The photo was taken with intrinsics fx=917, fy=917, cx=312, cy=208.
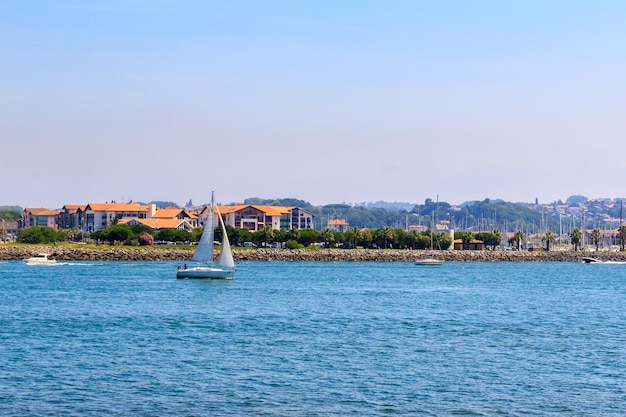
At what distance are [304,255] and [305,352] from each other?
359 ft

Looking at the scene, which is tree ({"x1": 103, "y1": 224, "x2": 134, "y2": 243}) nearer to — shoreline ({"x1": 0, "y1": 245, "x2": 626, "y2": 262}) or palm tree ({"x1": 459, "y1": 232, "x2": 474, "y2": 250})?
shoreline ({"x1": 0, "y1": 245, "x2": 626, "y2": 262})

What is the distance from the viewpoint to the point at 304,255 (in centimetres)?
15012

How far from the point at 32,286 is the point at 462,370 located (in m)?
52.8

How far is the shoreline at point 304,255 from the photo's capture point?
136m

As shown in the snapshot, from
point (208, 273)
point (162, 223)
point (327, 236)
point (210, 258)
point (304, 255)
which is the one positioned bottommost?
point (208, 273)

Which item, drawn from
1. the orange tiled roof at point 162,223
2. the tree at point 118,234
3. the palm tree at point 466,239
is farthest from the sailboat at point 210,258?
the palm tree at point 466,239

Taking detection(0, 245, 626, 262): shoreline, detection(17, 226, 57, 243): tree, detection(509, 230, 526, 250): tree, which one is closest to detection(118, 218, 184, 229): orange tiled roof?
detection(17, 226, 57, 243): tree

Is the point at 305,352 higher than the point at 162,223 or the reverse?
the reverse

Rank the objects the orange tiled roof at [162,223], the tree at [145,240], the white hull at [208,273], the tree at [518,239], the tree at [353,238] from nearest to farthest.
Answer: the white hull at [208,273] < the tree at [145,240] < the tree at [353,238] < the orange tiled roof at [162,223] < the tree at [518,239]

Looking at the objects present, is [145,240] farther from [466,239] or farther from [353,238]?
[466,239]

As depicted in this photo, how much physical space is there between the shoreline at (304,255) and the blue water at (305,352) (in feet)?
194

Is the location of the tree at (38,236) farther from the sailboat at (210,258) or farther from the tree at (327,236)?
the sailboat at (210,258)

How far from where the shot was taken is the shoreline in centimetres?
13625

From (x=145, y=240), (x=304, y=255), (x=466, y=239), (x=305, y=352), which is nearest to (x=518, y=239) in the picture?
(x=466, y=239)
